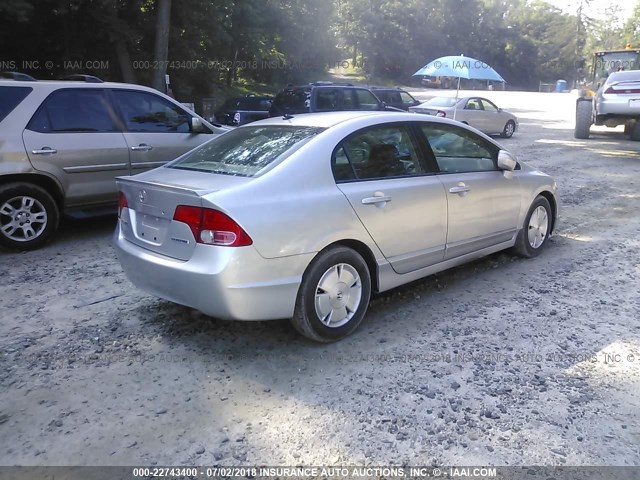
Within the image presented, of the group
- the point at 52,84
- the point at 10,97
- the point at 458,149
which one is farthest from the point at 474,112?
the point at 10,97

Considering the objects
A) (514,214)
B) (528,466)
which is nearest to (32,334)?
(528,466)

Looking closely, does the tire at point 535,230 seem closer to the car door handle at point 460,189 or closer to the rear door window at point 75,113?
the car door handle at point 460,189

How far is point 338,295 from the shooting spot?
3807 millimetres

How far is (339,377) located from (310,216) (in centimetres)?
104

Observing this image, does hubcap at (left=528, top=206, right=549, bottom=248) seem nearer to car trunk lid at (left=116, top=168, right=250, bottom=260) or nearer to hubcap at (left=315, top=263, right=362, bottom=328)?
hubcap at (left=315, top=263, right=362, bottom=328)

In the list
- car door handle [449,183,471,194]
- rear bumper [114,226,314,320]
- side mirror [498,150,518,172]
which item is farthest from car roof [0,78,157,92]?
side mirror [498,150,518,172]

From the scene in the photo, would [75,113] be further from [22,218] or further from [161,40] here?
[161,40]

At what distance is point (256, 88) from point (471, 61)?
71.1 feet

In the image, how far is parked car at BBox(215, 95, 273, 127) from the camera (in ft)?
50.9

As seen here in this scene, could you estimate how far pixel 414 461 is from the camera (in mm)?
2711

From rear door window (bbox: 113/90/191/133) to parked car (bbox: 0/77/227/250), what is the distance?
1 cm

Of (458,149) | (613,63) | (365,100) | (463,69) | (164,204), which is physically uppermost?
(613,63)

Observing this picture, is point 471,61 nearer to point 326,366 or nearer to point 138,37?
point 138,37

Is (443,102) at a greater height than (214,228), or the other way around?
(443,102)
